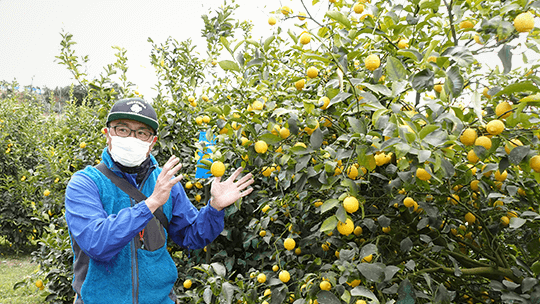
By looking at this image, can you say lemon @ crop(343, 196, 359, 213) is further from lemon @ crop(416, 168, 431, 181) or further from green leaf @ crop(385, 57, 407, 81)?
green leaf @ crop(385, 57, 407, 81)

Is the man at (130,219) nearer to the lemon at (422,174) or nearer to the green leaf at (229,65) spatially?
the green leaf at (229,65)

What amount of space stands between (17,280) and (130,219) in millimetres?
4834

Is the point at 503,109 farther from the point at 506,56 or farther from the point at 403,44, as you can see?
the point at 403,44

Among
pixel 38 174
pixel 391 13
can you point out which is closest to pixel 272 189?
pixel 391 13

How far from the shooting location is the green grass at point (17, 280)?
13.9 feet

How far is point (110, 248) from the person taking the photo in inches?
57.3

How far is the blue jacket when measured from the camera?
1.46 meters

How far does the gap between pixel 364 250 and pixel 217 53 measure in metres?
2.60

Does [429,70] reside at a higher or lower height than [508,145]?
higher

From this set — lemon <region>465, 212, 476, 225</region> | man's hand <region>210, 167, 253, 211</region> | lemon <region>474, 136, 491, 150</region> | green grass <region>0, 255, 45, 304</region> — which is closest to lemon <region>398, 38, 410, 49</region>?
lemon <region>474, 136, 491, 150</region>

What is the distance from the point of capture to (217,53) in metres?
3.37

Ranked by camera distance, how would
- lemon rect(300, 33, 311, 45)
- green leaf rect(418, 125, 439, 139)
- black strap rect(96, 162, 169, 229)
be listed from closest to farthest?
green leaf rect(418, 125, 439, 139) < lemon rect(300, 33, 311, 45) < black strap rect(96, 162, 169, 229)

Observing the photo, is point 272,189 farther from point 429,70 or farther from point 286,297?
point 429,70

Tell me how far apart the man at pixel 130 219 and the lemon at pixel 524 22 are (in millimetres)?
1208
